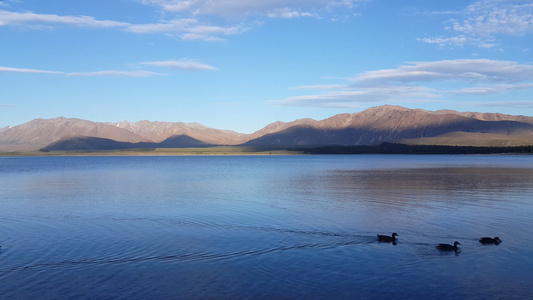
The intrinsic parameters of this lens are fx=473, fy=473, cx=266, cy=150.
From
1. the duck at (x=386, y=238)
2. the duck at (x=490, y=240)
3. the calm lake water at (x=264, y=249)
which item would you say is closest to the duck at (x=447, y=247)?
the calm lake water at (x=264, y=249)

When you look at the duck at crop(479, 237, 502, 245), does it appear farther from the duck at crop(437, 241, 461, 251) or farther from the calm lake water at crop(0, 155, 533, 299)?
the duck at crop(437, 241, 461, 251)

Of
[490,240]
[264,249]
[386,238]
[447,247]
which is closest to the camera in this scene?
[447,247]

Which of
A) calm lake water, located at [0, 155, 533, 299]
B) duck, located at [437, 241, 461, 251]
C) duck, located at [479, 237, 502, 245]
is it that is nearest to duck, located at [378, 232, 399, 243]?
calm lake water, located at [0, 155, 533, 299]

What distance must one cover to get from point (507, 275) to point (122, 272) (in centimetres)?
1155

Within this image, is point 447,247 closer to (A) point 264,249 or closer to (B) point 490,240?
(B) point 490,240

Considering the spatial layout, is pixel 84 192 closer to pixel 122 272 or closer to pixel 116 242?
pixel 116 242

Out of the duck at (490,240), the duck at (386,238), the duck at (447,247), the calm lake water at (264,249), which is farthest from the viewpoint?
the duck at (386,238)

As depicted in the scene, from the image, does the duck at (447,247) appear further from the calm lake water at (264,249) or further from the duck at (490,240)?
the duck at (490,240)

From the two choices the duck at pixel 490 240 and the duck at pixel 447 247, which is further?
the duck at pixel 490 240

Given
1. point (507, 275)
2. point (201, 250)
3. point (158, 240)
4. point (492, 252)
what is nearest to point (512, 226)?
point (492, 252)

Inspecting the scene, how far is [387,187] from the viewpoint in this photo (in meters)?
41.9

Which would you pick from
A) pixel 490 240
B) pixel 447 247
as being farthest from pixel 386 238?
pixel 490 240

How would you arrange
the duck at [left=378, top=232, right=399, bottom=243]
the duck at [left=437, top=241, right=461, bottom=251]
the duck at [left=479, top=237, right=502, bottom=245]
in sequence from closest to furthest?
the duck at [left=437, top=241, right=461, bottom=251] → the duck at [left=479, top=237, right=502, bottom=245] → the duck at [left=378, top=232, right=399, bottom=243]

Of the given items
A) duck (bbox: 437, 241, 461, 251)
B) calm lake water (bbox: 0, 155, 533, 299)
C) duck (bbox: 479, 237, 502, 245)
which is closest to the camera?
calm lake water (bbox: 0, 155, 533, 299)
